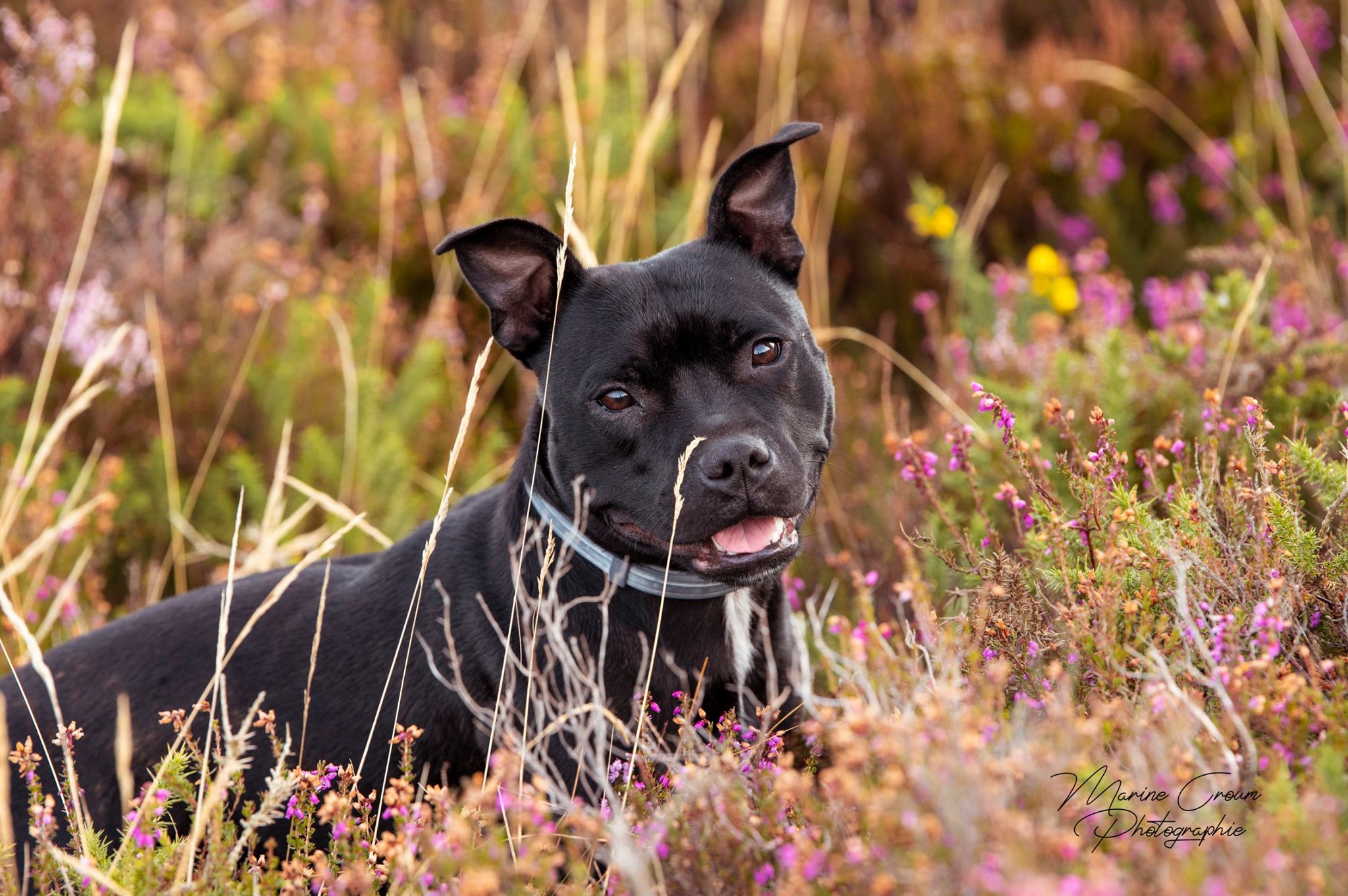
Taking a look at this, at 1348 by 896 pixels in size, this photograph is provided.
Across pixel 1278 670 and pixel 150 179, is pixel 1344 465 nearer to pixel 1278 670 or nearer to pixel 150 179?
pixel 1278 670

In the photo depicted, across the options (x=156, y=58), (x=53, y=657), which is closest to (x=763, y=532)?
(x=53, y=657)

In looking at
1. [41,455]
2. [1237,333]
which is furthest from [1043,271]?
[41,455]

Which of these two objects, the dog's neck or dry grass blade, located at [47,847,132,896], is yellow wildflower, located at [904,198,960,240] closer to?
the dog's neck

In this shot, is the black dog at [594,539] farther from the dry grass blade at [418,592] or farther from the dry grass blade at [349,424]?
the dry grass blade at [349,424]

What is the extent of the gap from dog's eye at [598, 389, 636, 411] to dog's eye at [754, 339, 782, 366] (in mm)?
329

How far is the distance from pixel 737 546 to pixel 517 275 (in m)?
0.93

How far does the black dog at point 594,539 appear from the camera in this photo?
2873 millimetres

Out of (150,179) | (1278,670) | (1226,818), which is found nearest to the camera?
(1226,818)

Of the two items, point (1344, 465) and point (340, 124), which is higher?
point (340, 124)

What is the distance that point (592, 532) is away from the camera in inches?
118

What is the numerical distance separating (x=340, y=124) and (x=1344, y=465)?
583cm

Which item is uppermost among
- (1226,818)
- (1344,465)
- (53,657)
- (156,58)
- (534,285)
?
(156,58)

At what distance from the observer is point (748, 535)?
115 inches

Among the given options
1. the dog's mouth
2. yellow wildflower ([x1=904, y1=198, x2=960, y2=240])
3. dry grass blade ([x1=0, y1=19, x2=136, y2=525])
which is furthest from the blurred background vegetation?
the dog's mouth
